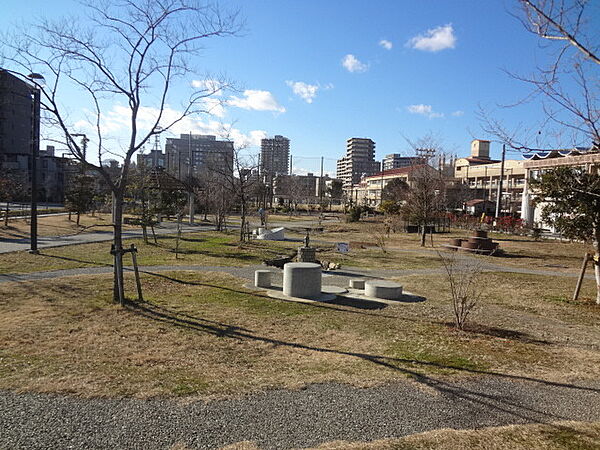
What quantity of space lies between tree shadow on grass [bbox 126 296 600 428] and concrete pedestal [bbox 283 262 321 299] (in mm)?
2522

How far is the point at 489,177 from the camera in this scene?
190 ft

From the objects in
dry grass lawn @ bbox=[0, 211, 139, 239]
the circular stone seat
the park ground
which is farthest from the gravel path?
dry grass lawn @ bbox=[0, 211, 139, 239]

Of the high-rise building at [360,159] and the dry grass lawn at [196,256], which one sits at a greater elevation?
the high-rise building at [360,159]

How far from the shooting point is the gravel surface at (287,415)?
3.57m

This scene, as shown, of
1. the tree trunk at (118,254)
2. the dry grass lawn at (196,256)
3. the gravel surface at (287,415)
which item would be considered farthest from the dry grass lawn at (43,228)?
the gravel surface at (287,415)

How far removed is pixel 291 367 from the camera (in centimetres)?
525

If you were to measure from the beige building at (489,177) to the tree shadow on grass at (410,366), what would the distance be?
41794mm

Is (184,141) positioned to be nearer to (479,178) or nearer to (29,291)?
(479,178)

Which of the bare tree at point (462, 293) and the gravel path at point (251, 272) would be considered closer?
the bare tree at point (462, 293)

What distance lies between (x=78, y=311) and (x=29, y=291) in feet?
7.30

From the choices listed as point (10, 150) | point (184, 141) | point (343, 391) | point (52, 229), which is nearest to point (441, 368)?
point (343, 391)

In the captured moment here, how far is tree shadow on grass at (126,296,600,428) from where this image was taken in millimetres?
4328

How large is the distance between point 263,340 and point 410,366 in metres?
2.10

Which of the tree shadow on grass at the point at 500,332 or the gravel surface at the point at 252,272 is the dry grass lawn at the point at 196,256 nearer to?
the gravel surface at the point at 252,272
